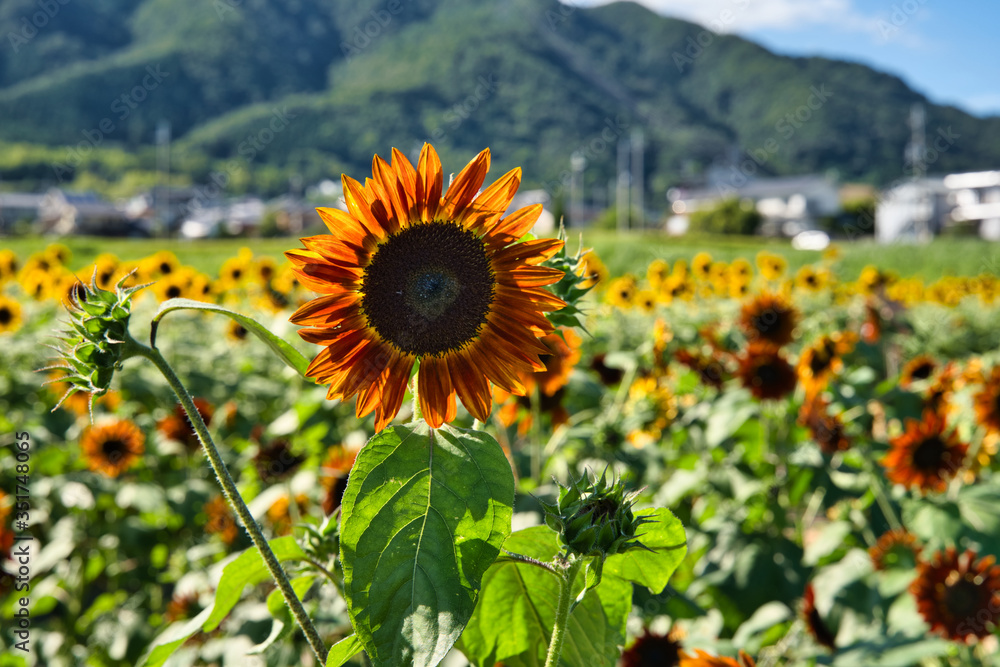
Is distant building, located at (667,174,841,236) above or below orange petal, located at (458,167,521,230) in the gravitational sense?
above

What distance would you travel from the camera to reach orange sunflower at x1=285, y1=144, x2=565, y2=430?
29.2 inches

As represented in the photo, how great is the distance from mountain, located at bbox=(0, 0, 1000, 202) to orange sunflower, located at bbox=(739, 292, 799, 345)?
7450cm

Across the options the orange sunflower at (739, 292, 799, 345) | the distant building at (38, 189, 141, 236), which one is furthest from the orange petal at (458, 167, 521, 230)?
the distant building at (38, 189, 141, 236)

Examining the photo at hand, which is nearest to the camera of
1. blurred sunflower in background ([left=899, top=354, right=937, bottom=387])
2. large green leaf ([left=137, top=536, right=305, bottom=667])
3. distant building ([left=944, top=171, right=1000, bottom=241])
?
large green leaf ([left=137, top=536, right=305, bottom=667])

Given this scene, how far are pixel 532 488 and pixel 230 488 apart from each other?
142 centimetres

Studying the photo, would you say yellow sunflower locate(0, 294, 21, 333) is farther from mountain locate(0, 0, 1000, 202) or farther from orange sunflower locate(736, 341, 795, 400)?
mountain locate(0, 0, 1000, 202)

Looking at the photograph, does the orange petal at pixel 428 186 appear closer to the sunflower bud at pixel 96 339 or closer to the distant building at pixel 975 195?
the sunflower bud at pixel 96 339

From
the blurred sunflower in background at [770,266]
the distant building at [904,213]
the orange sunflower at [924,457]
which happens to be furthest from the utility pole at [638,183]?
the orange sunflower at [924,457]

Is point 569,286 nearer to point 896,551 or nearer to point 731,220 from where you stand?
point 896,551

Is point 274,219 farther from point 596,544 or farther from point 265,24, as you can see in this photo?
point 265,24

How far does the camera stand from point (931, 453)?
2514mm

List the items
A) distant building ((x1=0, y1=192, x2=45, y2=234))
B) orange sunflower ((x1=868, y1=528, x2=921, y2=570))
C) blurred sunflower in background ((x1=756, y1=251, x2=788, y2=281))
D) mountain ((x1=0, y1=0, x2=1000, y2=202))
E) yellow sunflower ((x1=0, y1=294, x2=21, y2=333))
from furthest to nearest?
1. mountain ((x1=0, y1=0, x2=1000, y2=202))
2. distant building ((x1=0, y1=192, x2=45, y2=234))
3. blurred sunflower in background ((x1=756, y1=251, x2=788, y2=281))
4. yellow sunflower ((x1=0, y1=294, x2=21, y2=333))
5. orange sunflower ((x1=868, y1=528, x2=921, y2=570))

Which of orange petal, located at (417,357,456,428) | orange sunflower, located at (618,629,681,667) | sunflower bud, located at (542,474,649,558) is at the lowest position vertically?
orange sunflower, located at (618,629,681,667)

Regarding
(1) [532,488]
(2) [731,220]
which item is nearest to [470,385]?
(1) [532,488]
